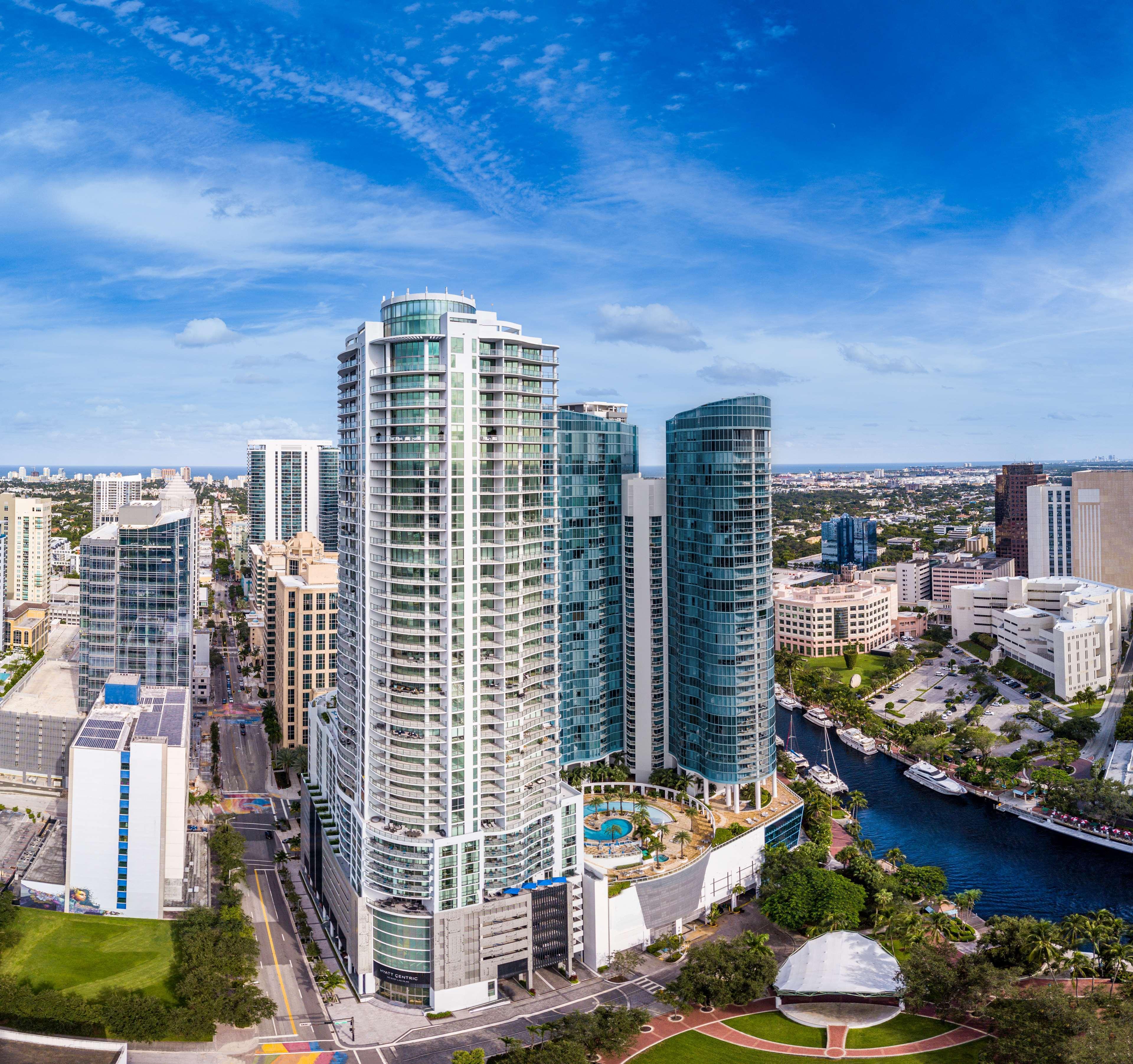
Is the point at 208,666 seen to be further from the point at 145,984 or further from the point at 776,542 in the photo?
the point at 776,542

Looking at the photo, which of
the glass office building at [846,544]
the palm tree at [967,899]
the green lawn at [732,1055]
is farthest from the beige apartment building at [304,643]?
the glass office building at [846,544]

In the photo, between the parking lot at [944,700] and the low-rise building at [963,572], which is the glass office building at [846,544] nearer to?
the low-rise building at [963,572]

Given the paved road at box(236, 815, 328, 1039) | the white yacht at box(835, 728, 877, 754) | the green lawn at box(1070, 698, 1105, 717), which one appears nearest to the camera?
the paved road at box(236, 815, 328, 1039)

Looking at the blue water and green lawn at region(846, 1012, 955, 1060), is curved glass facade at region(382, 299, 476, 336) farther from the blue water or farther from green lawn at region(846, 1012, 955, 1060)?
the blue water

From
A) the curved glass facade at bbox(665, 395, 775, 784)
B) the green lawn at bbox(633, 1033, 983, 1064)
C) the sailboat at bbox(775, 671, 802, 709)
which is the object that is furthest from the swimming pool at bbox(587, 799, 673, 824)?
the sailboat at bbox(775, 671, 802, 709)

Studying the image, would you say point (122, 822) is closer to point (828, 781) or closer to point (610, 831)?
point (610, 831)
